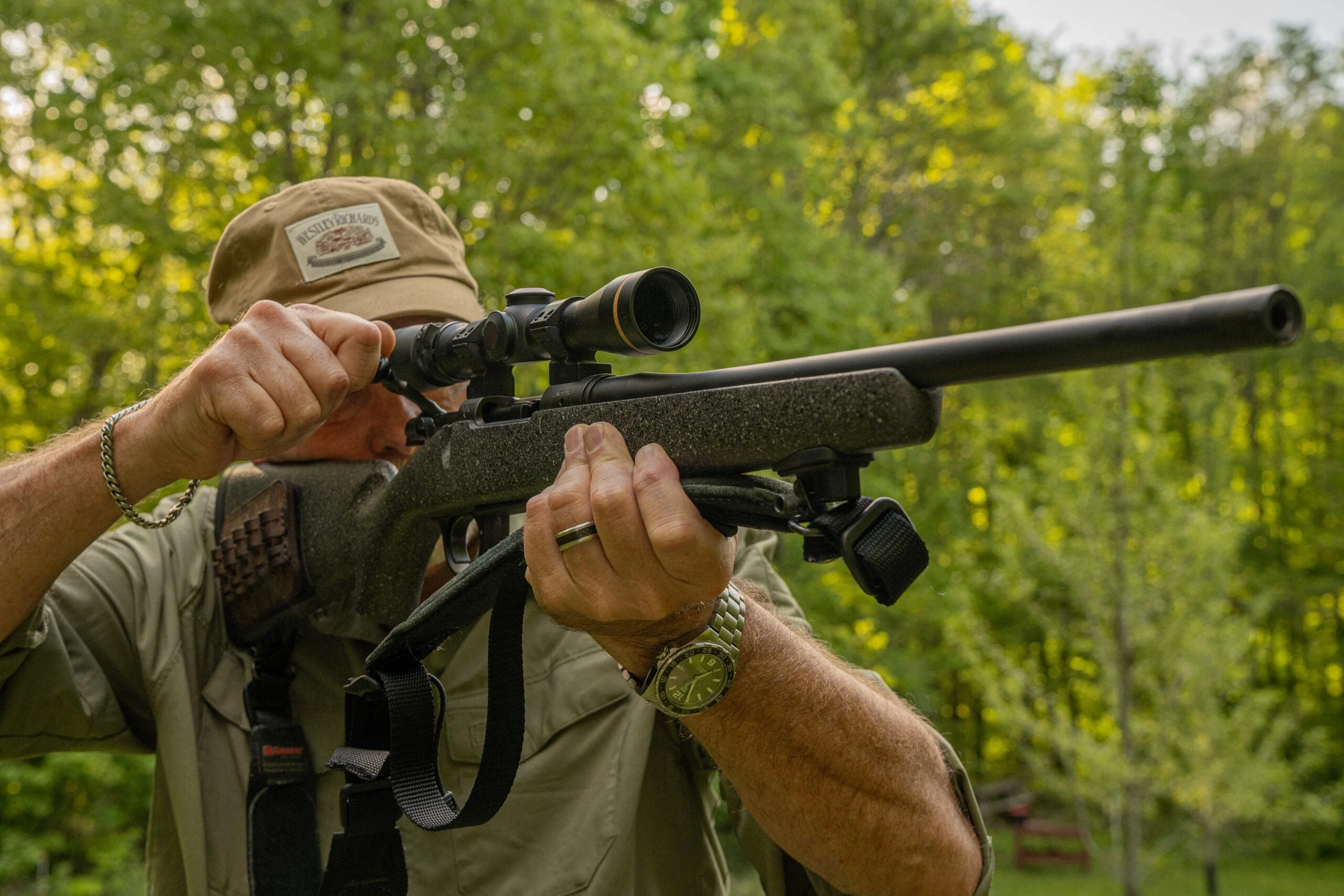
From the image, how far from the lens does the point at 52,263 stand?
44.2 feet

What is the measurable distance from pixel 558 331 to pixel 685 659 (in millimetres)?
676

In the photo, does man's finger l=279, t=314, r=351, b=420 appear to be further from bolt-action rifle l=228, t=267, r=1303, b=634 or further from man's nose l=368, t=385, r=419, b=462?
man's nose l=368, t=385, r=419, b=462

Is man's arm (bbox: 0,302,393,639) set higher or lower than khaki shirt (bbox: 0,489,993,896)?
higher

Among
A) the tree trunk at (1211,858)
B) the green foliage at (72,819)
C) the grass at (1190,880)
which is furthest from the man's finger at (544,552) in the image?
the tree trunk at (1211,858)

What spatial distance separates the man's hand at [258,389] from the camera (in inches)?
88.1

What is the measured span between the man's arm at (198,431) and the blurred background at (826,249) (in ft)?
4.93

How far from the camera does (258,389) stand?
223 centimetres

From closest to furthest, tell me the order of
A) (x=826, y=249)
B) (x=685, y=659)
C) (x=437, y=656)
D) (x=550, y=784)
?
(x=685, y=659), (x=550, y=784), (x=437, y=656), (x=826, y=249)

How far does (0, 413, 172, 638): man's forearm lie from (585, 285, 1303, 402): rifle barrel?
1.41 meters

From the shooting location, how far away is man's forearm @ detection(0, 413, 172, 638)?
7.59 ft

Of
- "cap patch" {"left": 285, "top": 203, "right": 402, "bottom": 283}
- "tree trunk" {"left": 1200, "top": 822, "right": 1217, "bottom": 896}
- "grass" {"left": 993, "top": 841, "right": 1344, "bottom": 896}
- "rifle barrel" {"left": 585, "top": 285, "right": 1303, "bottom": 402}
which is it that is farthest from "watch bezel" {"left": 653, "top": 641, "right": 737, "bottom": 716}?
"tree trunk" {"left": 1200, "top": 822, "right": 1217, "bottom": 896}

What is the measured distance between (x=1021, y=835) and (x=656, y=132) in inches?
707

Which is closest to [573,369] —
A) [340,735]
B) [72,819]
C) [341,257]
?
[341,257]

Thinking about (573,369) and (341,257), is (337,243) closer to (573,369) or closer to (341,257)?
(341,257)
